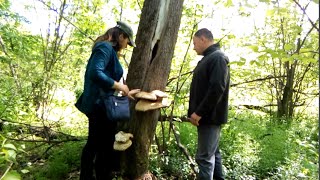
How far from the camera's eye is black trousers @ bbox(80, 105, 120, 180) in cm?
338

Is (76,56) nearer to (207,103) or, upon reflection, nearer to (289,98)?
(207,103)

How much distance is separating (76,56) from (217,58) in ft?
14.4

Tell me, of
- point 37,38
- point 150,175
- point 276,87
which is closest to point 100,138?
point 150,175

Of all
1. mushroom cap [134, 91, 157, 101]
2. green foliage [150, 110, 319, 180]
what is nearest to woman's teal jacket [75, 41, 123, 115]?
mushroom cap [134, 91, 157, 101]

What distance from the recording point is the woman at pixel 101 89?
3.20 meters

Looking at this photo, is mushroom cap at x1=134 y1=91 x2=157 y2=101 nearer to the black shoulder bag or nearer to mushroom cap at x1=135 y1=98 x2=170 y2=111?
mushroom cap at x1=135 y1=98 x2=170 y2=111

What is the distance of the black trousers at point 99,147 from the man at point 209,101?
0.96 metres

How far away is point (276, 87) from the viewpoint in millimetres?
8711

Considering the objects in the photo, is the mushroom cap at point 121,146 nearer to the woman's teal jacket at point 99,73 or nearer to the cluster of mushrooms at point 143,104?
the cluster of mushrooms at point 143,104

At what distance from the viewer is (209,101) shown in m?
3.38

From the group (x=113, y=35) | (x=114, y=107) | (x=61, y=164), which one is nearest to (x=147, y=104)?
(x=114, y=107)

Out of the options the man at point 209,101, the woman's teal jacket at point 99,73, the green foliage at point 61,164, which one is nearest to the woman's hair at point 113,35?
the woman's teal jacket at point 99,73

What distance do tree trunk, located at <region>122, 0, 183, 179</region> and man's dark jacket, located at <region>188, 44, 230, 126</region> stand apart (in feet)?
1.42

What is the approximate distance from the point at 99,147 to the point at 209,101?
1.33 metres
